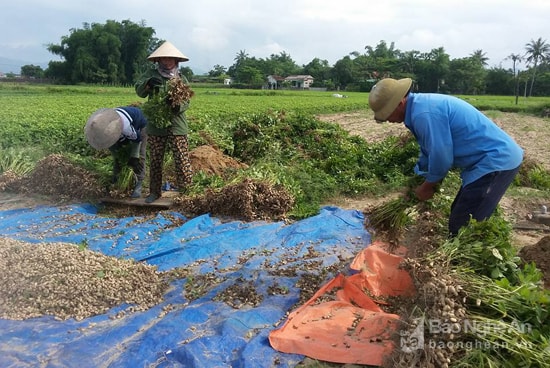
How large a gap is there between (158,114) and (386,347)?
416 cm

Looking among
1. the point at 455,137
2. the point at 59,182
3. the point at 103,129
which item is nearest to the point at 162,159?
the point at 103,129

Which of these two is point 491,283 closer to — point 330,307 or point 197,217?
point 330,307

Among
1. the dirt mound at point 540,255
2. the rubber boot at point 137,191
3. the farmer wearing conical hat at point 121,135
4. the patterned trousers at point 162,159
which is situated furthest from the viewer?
the rubber boot at point 137,191

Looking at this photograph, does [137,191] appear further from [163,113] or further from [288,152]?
[288,152]

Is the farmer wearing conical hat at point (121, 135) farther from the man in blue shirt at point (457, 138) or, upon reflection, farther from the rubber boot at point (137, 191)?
the man in blue shirt at point (457, 138)

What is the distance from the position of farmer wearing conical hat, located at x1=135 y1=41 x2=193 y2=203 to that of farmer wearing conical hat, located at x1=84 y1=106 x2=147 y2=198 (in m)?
0.32

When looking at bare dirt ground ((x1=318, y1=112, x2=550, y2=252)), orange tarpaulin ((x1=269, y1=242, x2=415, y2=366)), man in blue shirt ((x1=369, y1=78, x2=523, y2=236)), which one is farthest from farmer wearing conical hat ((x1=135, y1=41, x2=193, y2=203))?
man in blue shirt ((x1=369, y1=78, x2=523, y2=236))

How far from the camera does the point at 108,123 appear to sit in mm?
5480

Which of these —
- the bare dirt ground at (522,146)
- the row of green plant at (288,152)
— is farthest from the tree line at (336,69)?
the row of green plant at (288,152)

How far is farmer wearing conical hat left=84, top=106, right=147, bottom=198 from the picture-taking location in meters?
5.46

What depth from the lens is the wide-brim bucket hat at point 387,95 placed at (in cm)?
298

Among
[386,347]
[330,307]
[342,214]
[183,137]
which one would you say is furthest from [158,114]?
[386,347]

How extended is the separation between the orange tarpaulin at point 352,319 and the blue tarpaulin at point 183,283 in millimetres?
154

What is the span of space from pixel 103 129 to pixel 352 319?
405 centimetres
